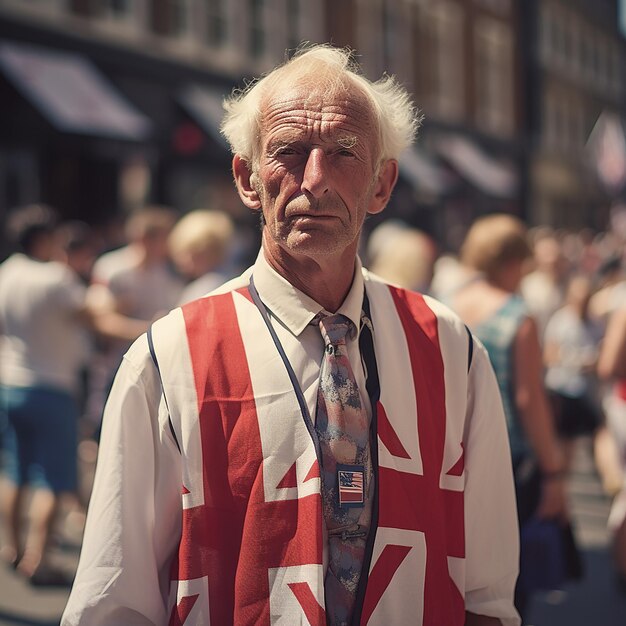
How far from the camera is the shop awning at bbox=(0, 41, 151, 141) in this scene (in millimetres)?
13562

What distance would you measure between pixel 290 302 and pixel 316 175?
10.2 inches

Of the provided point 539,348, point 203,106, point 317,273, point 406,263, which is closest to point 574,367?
point 406,263

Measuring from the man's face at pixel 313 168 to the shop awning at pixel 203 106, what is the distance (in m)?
15.0

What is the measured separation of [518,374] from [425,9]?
2323 cm

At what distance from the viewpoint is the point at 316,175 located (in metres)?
1.84

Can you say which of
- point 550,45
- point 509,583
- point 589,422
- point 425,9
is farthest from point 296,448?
point 550,45

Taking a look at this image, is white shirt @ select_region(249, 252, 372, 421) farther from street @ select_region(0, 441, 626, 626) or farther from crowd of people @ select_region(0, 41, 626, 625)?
street @ select_region(0, 441, 626, 626)

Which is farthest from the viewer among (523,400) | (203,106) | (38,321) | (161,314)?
(203,106)

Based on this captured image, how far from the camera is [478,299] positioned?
4262 millimetres

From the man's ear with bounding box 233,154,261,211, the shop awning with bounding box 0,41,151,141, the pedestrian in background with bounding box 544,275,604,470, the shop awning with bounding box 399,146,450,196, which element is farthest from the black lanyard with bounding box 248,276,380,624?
the shop awning with bounding box 399,146,450,196

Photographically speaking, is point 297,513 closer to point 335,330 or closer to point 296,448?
point 296,448

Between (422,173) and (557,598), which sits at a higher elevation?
(422,173)

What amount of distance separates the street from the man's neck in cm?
337

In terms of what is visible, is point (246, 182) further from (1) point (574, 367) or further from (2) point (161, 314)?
(1) point (574, 367)
